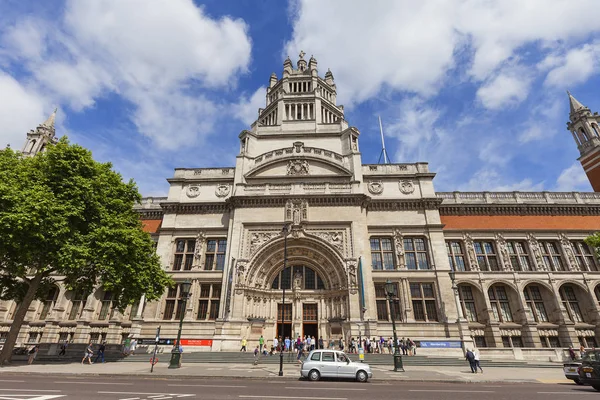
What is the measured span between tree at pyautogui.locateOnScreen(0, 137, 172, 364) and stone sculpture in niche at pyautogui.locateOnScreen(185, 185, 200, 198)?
392 inches

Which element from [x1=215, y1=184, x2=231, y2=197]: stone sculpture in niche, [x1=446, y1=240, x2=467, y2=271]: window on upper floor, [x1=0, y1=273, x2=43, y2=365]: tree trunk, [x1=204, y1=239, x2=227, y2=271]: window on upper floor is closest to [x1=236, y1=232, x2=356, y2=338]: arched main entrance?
[x1=204, y1=239, x2=227, y2=271]: window on upper floor

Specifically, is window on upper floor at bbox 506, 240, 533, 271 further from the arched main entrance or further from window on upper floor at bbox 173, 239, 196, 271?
window on upper floor at bbox 173, 239, 196, 271

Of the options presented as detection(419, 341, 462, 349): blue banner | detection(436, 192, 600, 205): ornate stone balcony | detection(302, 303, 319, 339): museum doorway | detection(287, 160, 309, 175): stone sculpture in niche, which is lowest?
detection(419, 341, 462, 349): blue banner

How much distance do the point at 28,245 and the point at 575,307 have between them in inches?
1815

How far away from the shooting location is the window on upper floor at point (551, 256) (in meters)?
29.6

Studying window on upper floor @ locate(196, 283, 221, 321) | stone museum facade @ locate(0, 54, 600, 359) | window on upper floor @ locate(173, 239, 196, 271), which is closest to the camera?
stone museum facade @ locate(0, 54, 600, 359)

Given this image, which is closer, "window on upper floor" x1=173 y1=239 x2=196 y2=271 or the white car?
the white car

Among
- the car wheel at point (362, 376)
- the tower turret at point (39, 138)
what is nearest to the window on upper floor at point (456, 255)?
the car wheel at point (362, 376)

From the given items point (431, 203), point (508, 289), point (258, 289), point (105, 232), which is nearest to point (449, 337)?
point (508, 289)

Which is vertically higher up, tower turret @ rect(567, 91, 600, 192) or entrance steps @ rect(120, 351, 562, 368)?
tower turret @ rect(567, 91, 600, 192)

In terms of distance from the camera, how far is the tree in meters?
16.8

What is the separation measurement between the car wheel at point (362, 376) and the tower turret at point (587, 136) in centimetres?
4548

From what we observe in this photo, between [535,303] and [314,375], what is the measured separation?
27.6 metres

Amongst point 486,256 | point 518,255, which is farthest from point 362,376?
point 518,255
